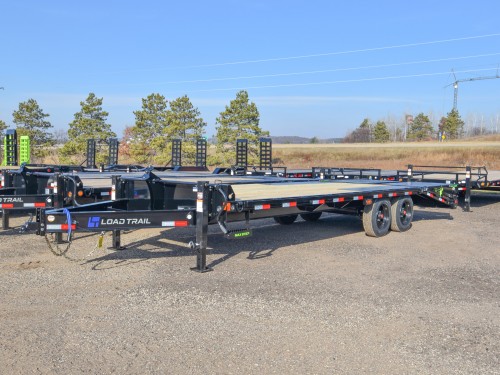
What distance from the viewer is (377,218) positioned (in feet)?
33.9

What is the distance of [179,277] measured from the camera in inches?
275

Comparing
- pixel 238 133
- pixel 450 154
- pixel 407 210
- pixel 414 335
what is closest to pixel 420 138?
pixel 450 154

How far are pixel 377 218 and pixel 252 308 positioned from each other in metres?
5.25

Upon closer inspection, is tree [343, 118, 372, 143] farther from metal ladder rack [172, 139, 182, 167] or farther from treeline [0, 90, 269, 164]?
metal ladder rack [172, 139, 182, 167]

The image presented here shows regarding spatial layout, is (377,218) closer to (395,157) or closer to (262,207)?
(262,207)

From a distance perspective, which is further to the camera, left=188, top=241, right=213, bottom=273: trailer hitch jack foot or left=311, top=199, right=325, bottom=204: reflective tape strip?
left=311, top=199, right=325, bottom=204: reflective tape strip

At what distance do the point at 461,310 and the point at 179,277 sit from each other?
3.48 m

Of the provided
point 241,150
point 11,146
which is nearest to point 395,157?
point 241,150

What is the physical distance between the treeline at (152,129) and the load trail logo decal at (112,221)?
96.2ft

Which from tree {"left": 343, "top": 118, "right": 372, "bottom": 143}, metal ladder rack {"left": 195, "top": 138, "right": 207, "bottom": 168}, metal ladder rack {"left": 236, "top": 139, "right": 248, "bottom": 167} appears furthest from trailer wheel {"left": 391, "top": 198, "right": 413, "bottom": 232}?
tree {"left": 343, "top": 118, "right": 372, "bottom": 143}

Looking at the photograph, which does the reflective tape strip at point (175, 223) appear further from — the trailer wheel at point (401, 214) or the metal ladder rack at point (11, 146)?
the metal ladder rack at point (11, 146)

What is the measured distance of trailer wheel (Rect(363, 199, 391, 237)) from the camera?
10.1 m

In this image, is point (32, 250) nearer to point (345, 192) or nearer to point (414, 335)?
point (345, 192)

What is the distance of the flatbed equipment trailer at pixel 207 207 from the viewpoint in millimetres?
6656
